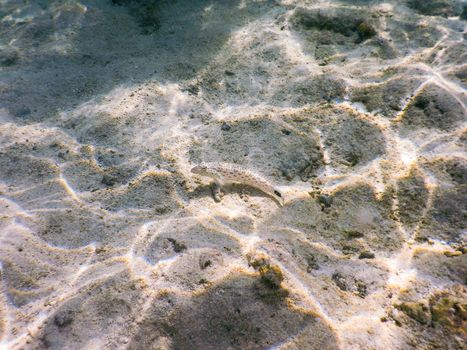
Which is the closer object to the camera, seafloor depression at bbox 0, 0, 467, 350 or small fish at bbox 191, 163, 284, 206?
seafloor depression at bbox 0, 0, 467, 350

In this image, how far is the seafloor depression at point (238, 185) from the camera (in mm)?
2561

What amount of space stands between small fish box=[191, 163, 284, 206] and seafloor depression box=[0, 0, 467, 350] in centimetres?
10

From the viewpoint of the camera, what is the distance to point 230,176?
3.71 metres

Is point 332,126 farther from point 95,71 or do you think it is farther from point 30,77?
point 30,77

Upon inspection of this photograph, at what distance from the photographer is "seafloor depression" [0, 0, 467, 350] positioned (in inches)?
101

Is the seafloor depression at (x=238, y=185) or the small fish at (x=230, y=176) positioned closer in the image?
the seafloor depression at (x=238, y=185)

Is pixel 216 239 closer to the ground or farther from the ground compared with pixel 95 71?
closer to the ground

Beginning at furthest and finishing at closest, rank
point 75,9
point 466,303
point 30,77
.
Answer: point 75,9 < point 30,77 < point 466,303

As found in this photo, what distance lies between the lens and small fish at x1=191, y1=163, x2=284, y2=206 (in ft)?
11.8

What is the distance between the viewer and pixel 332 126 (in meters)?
4.14

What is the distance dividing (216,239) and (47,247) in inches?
69.6

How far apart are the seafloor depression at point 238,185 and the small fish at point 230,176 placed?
0.10 meters

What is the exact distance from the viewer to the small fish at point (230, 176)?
3.61m

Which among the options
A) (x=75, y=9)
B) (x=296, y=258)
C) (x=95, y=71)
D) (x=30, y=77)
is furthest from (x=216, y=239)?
(x=75, y=9)
